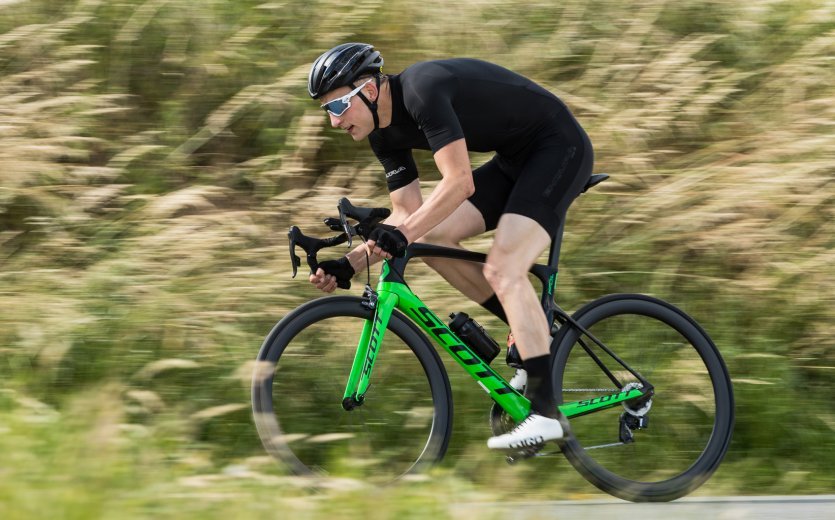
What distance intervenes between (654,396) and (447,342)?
1108mm

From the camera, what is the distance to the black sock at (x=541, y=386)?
4016 millimetres

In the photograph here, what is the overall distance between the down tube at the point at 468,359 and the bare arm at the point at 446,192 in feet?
1.14

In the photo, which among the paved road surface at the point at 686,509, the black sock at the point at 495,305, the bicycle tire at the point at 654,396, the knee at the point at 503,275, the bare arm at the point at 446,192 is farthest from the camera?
the black sock at the point at 495,305

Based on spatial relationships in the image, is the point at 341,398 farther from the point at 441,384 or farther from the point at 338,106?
the point at 338,106

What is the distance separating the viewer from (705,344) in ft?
13.8

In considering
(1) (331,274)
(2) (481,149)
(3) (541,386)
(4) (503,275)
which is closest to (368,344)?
(1) (331,274)

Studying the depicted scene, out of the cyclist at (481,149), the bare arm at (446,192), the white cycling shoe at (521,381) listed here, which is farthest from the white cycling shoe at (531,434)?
the bare arm at (446,192)

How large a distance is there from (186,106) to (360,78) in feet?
10.1

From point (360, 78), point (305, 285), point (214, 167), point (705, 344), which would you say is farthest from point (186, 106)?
point (705, 344)

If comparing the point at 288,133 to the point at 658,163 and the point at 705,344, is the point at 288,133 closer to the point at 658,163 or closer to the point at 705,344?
the point at 658,163

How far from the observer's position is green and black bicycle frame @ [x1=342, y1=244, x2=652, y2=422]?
13.1ft

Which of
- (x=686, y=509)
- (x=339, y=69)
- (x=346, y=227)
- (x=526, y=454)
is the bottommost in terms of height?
(x=686, y=509)

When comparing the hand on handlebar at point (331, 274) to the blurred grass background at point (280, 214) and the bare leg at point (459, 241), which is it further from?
the blurred grass background at point (280, 214)

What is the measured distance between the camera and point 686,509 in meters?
3.87
